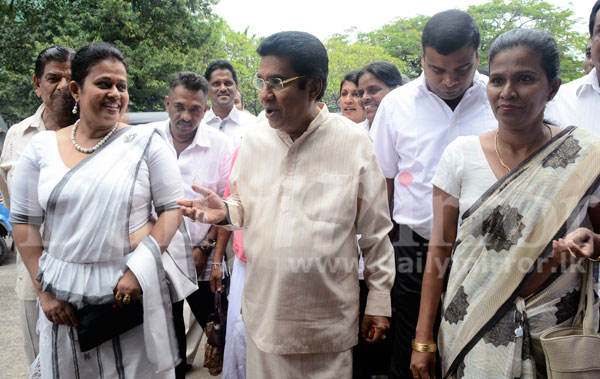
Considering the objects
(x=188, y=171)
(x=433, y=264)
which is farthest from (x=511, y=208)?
(x=188, y=171)

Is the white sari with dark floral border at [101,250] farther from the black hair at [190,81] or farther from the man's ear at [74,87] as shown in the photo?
the black hair at [190,81]

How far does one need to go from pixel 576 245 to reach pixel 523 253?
0.22 metres

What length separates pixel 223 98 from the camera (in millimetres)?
4387

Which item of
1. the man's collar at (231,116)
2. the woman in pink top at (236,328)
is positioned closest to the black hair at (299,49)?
the woman in pink top at (236,328)

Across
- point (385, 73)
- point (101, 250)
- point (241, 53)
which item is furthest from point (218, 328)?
point (241, 53)

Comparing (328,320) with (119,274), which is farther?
(119,274)

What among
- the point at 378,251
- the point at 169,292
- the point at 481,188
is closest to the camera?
the point at 481,188

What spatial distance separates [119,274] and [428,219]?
4.89ft

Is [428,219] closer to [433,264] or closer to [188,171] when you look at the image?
[433,264]

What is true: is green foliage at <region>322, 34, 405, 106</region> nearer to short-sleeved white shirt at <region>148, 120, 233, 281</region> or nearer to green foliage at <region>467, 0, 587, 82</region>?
green foliage at <region>467, 0, 587, 82</region>

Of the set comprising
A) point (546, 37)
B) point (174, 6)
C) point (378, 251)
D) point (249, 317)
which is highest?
point (174, 6)

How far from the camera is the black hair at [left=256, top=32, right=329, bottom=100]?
1.90m

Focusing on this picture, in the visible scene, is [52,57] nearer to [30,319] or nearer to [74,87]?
[74,87]

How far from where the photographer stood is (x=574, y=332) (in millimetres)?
1639
